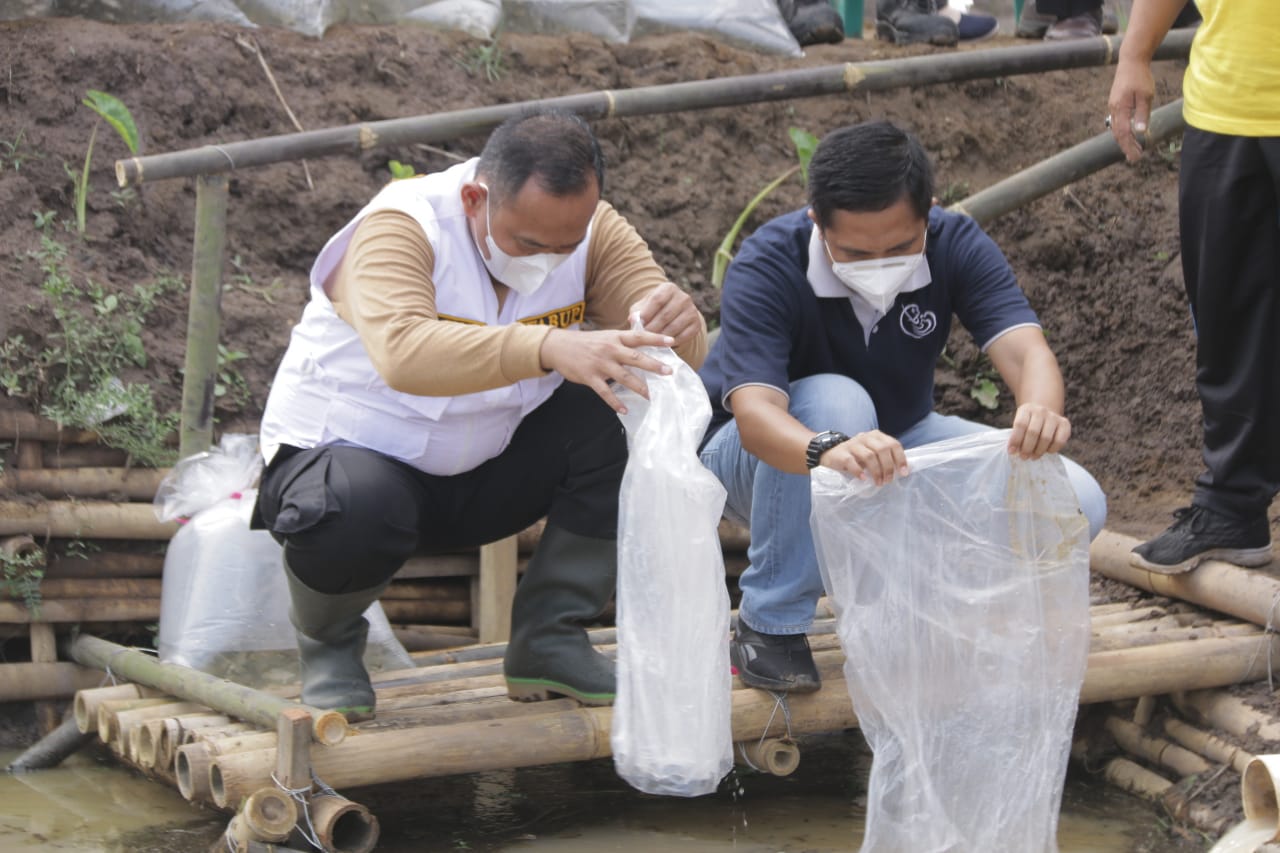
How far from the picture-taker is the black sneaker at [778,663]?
2822 mm

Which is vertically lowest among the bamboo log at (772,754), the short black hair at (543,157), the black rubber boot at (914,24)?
the bamboo log at (772,754)

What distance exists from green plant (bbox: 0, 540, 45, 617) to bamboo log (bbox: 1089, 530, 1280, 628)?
8.17 feet

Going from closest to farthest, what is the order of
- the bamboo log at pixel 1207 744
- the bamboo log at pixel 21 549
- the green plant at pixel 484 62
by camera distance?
the bamboo log at pixel 1207 744
the bamboo log at pixel 21 549
the green plant at pixel 484 62

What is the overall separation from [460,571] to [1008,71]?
84.5 inches

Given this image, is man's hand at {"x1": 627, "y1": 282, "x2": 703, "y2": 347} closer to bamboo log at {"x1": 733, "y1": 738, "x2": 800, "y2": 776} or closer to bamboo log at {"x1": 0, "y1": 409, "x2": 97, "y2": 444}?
bamboo log at {"x1": 733, "y1": 738, "x2": 800, "y2": 776}

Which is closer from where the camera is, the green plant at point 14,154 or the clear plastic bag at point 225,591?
the clear plastic bag at point 225,591

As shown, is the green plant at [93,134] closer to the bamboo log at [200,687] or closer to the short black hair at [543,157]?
the bamboo log at [200,687]

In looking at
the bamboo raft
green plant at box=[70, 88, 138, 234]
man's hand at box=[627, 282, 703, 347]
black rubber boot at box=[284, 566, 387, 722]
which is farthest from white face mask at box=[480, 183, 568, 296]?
green plant at box=[70, 88, 138, 234]

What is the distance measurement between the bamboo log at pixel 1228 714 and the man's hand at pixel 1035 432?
950 mm

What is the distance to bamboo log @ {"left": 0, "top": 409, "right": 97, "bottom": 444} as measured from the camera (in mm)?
3424

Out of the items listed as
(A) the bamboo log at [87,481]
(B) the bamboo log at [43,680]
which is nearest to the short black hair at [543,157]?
(A) the bamboo log at [87,481]

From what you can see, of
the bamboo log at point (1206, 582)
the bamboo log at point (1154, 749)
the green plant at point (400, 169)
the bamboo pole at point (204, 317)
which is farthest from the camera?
the green plant at point (400, 169)

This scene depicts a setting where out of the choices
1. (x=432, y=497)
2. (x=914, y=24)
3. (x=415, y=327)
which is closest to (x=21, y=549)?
(x=432, y=497)

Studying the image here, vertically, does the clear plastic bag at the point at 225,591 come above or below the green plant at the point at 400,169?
below
